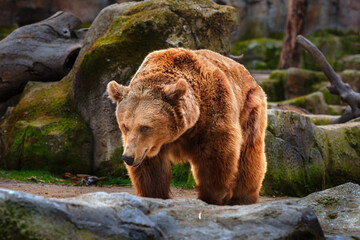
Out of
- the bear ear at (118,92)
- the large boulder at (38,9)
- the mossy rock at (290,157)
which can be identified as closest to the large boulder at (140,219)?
the bear ear at (118,92)

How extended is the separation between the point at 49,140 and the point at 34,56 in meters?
2.32

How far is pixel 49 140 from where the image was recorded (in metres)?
7.04

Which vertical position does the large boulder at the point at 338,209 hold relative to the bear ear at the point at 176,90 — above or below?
below

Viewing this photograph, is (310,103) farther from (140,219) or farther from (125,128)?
(140,219)

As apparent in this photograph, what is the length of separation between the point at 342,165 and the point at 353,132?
0.67 metres

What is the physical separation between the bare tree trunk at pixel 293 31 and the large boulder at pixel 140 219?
1421cm

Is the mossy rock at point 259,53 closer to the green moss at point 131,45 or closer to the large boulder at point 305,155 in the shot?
the large boulder at point 305,155

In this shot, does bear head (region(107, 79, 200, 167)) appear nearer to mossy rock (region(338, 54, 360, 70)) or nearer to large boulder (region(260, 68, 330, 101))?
large boulder (region(260, 68, 330, 101))

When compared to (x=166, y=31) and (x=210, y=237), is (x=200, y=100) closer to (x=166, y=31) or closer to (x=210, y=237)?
(x=210, y=237)

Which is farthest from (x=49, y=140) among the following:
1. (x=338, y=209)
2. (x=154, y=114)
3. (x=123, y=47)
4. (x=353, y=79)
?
(x=353, y=79)

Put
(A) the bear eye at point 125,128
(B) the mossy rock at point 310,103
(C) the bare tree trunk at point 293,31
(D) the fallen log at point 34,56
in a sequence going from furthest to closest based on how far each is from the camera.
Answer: (C) the bare tree trunk at point 293,31 < (B) the mossy rock at point 310,103 < (D) the fallen log at point 34,56 < (A) the bear eye at point 125,128

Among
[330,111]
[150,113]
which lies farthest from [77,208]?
[330,111]

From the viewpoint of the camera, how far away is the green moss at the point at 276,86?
15.0 meters

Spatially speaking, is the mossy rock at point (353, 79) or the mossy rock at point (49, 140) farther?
the mossy rock at point (353, 79)
